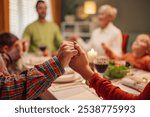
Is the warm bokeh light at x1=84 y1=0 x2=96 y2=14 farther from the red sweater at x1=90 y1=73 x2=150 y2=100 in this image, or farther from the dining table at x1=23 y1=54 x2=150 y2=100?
the red sweater at x1=90 y1=73 x2=150 y2=100

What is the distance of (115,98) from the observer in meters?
0.78

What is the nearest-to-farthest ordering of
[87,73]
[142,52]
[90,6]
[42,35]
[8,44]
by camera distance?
[87,73], [8,44], [142,52], [42,35], [90,6]

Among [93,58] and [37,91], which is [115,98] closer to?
[37,91]

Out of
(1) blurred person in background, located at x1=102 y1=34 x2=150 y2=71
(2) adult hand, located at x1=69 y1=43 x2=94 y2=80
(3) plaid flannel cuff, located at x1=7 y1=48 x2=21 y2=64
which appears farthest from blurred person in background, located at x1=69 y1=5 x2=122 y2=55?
(2) adult hand, located at x1=69 y1=43 x2=94 y2=80

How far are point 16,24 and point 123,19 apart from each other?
208cm

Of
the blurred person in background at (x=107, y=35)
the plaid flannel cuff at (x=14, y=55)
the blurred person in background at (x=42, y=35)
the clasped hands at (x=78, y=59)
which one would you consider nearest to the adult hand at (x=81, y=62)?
the clasped hands at (x=78, y=59)

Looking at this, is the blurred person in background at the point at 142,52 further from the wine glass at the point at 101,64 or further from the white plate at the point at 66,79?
the white plate at the point at 66,79

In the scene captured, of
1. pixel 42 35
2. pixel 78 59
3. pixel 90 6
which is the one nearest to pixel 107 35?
pixel 42 35

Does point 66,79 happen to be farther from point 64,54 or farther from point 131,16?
point 131,16

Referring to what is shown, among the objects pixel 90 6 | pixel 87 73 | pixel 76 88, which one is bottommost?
pixel 76 88

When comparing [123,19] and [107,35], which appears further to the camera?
[123,19]

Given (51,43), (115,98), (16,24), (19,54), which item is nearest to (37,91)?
(115,98)

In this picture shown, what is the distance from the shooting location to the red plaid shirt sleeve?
28.6 inches

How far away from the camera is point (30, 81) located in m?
0.74
